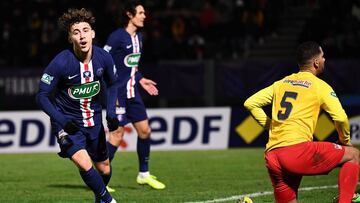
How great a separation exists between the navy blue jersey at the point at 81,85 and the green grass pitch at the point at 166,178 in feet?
4.93

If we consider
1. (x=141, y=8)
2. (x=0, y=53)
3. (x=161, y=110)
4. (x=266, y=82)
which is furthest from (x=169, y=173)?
(x=0, y=53)

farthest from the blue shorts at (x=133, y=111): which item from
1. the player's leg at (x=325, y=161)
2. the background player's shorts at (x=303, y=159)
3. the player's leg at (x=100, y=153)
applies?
the player's leg at (x=325, y=161)

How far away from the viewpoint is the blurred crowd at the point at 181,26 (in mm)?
20938

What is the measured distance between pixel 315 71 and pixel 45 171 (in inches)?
262

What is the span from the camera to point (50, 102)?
838 centimetres

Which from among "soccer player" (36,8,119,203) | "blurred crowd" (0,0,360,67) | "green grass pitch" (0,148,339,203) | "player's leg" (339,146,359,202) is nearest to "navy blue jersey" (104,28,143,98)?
"green grass pitch" (0,148,339,203)

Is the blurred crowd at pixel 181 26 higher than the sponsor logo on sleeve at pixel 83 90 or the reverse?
the reverse

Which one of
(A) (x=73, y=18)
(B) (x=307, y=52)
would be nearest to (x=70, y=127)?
(A) (x=73, y=18)

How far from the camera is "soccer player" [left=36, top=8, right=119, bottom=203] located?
8477mm

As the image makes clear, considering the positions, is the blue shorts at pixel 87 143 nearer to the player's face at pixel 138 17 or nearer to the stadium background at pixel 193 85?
the stadium background at pixel 193 85

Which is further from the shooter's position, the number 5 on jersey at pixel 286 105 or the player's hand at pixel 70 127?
the player's hand at pixel 70 127

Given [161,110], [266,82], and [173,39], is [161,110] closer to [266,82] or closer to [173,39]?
[266,82]

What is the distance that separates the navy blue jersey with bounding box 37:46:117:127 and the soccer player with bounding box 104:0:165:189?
2260 mm

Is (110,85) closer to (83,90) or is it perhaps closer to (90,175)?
(83,90)
